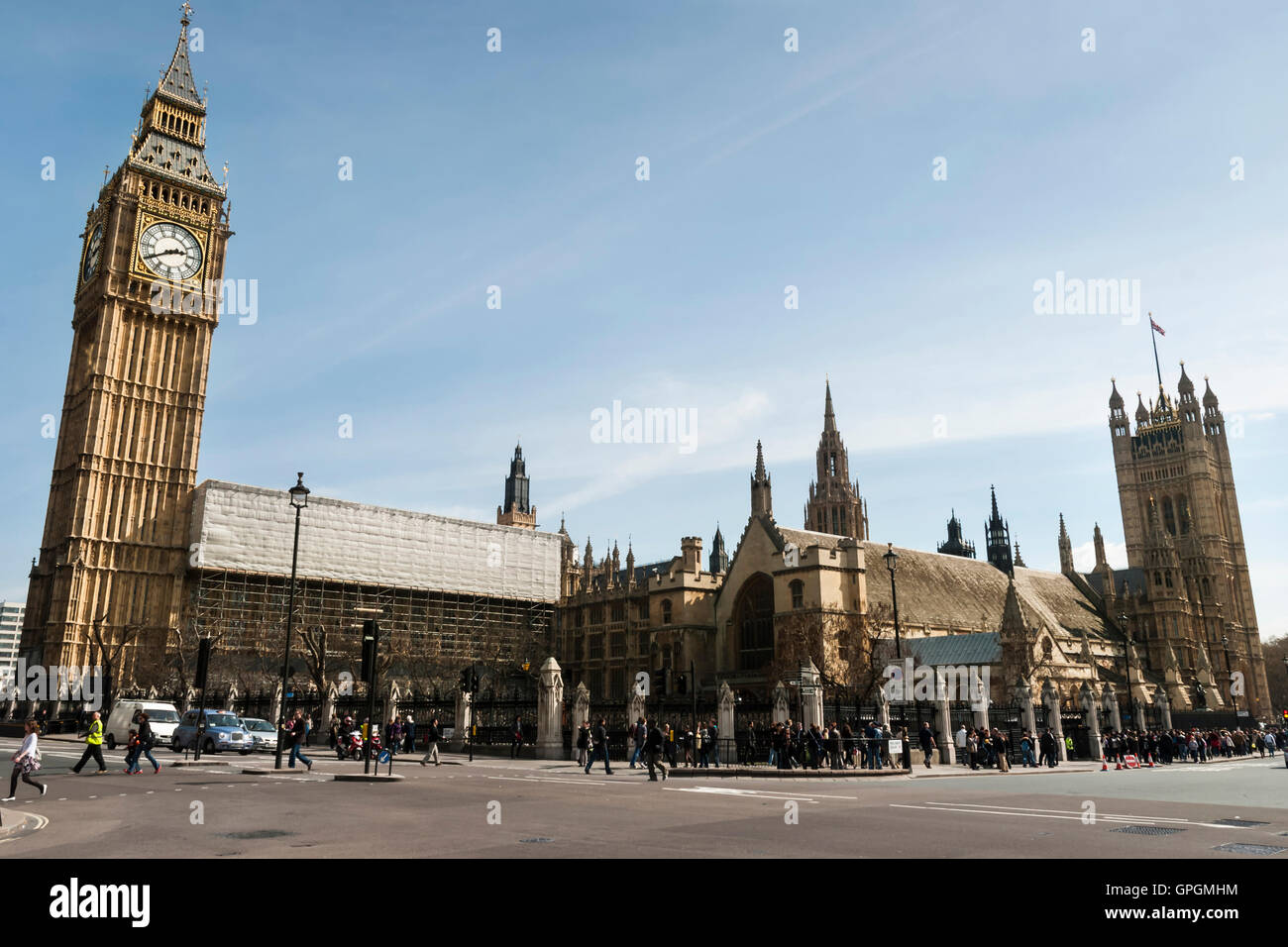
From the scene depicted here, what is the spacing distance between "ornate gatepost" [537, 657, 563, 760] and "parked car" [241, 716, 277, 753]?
999 cm

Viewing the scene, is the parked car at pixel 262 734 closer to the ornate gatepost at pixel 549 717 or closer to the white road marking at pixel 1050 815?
the ornate gatepost at pixel 549 717

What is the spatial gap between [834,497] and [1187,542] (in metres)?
37.2

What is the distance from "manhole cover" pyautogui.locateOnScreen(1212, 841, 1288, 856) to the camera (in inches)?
393

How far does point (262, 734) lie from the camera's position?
113 feet

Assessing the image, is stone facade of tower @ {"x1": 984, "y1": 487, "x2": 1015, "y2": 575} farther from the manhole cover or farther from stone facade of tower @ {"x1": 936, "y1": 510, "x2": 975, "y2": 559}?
the manhole cover

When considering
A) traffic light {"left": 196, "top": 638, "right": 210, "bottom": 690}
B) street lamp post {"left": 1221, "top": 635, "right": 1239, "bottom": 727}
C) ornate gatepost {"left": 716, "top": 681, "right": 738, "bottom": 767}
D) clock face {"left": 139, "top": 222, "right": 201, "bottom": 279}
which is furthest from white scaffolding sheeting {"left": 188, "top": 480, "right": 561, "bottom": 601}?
street lamp post {"left": 1221, "top": 635, "right": 1239, "bottom": 727}

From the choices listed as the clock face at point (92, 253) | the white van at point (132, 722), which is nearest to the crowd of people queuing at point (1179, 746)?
the white van at point (132, 722)

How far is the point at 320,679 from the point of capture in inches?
1681

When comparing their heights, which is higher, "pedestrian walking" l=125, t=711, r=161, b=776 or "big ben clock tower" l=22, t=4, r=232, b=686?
"big ben clock tower" l=22, t=4, r=232, b=686

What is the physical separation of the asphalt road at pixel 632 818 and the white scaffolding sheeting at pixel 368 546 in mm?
51078

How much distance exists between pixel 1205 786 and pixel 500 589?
67358 millimetres
